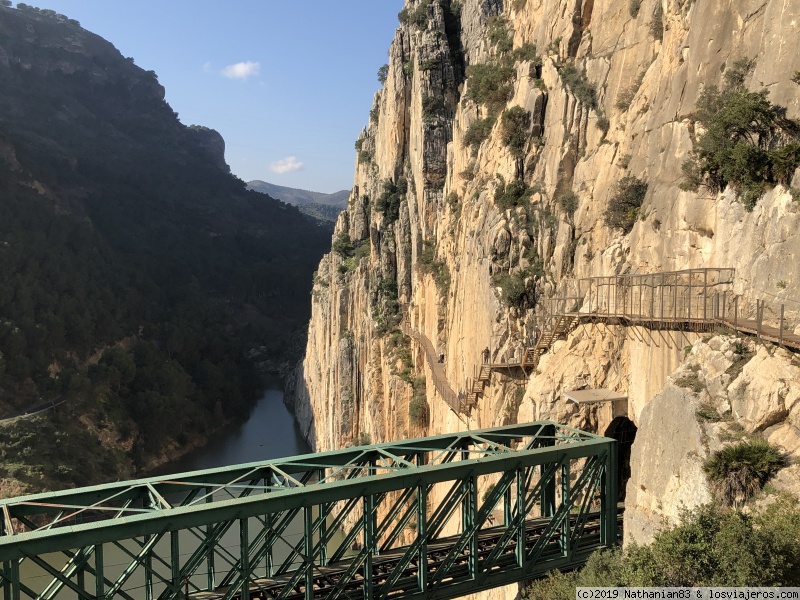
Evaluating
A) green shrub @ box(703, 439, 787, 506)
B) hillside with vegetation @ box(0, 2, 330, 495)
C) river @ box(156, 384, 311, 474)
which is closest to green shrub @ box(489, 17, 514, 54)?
green shrub @ box(703, 439, 787, 506)

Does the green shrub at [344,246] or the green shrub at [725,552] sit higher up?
the green shrub at [344,246]

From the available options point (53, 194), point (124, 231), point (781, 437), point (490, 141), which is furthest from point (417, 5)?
point (124, 231)

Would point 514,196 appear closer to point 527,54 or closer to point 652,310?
point 527,54

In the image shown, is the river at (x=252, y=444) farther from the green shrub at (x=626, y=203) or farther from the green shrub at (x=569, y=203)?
the green shrub at (x=626, y=203)

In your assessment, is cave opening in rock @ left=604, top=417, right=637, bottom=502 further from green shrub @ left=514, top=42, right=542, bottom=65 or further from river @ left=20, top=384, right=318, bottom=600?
river @ left=20, top=384, right=318, bottom=600

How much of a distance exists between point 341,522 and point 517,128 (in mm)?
17175

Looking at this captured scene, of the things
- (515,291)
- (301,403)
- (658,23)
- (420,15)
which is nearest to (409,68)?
(420,15)

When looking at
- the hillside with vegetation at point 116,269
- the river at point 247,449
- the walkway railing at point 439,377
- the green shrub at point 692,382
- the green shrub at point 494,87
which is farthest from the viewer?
the hillside with vegetation at point 116,269

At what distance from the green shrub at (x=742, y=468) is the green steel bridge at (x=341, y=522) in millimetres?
3615

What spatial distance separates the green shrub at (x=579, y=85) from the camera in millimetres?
23094

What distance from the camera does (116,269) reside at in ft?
278

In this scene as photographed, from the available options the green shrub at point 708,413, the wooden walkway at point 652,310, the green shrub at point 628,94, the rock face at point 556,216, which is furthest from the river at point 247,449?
the green shrub at point 708,413

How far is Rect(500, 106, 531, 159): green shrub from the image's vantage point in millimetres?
25844

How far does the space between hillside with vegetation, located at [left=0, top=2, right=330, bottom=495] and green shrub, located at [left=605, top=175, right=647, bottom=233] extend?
A: 40.2m
